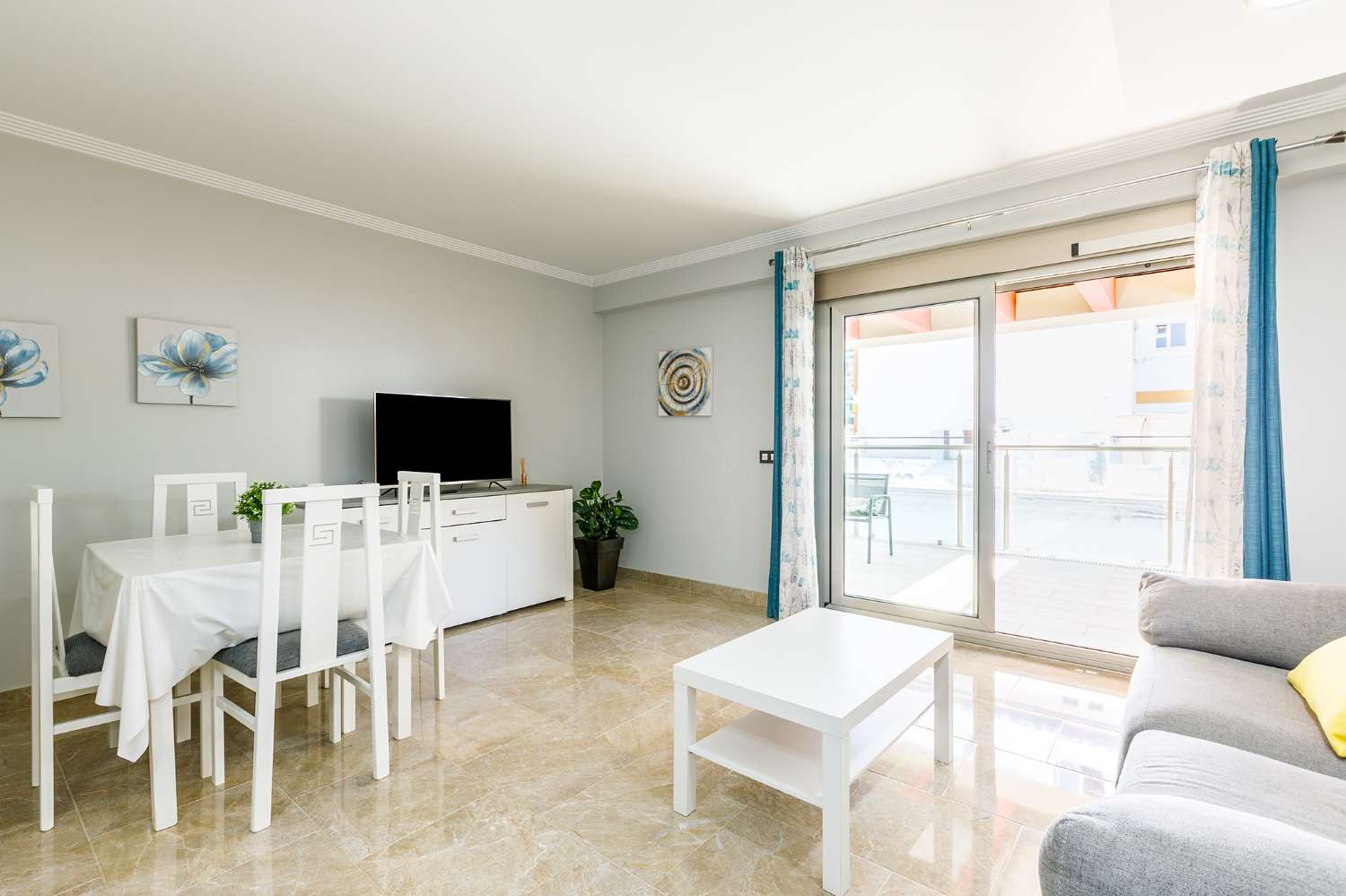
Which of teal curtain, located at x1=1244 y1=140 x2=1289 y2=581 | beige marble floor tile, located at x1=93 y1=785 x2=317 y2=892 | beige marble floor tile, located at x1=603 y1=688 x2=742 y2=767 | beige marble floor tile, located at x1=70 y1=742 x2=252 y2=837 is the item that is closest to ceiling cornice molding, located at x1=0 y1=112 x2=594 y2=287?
beige marble floor tile, located at x1=70 y1=742 x2=252 y2=837

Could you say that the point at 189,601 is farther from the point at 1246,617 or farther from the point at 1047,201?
the point at 1047,201

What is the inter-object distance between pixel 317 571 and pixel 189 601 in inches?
14.4

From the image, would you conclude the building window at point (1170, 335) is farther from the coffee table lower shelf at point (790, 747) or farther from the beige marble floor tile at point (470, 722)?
the beige marble floor tile at point (470, 722)

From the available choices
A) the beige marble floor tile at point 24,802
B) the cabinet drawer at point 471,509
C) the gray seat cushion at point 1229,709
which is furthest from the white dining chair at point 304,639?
the gray seat cushion at point 1229,709

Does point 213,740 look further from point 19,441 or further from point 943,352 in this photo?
point 943,352

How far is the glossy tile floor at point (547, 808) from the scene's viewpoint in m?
1.75

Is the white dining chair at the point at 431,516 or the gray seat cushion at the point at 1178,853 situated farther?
the white dining chair at the point at 431,516

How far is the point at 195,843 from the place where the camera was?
188 cm

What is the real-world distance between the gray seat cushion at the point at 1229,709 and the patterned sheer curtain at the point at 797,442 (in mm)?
2170

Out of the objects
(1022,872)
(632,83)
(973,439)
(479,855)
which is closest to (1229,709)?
(1022,872)

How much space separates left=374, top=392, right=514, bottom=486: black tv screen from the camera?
388cm

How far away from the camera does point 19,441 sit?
2.81 m

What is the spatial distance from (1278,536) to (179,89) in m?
4.77

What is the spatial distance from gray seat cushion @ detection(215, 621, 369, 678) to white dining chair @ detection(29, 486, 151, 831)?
0.30m
